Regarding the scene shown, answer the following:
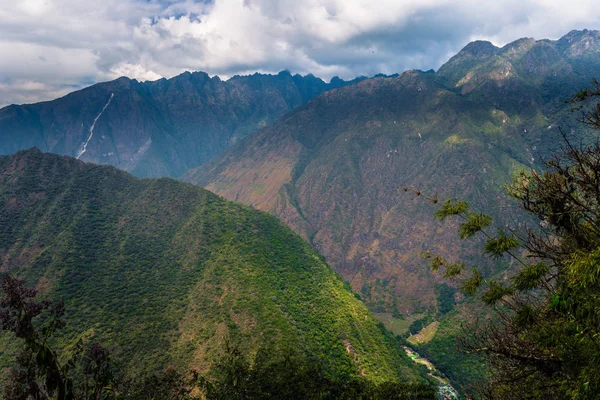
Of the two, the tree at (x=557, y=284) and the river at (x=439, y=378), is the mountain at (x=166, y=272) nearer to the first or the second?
the river at (x=439, y=378)

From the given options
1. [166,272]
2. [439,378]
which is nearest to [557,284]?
[166,272]

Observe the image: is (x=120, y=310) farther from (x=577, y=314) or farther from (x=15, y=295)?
(x=577, y=314)

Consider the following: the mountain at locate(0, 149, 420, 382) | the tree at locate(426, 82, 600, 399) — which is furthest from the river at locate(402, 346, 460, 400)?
the tree at locate(426, 82, 600, 399)

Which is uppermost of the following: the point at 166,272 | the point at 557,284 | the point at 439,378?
the point at 557,284

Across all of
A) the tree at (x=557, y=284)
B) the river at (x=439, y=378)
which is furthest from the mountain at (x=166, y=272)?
the tree at (x=557, y=284)

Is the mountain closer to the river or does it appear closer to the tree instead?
the river

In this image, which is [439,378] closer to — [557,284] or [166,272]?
[166,272]
